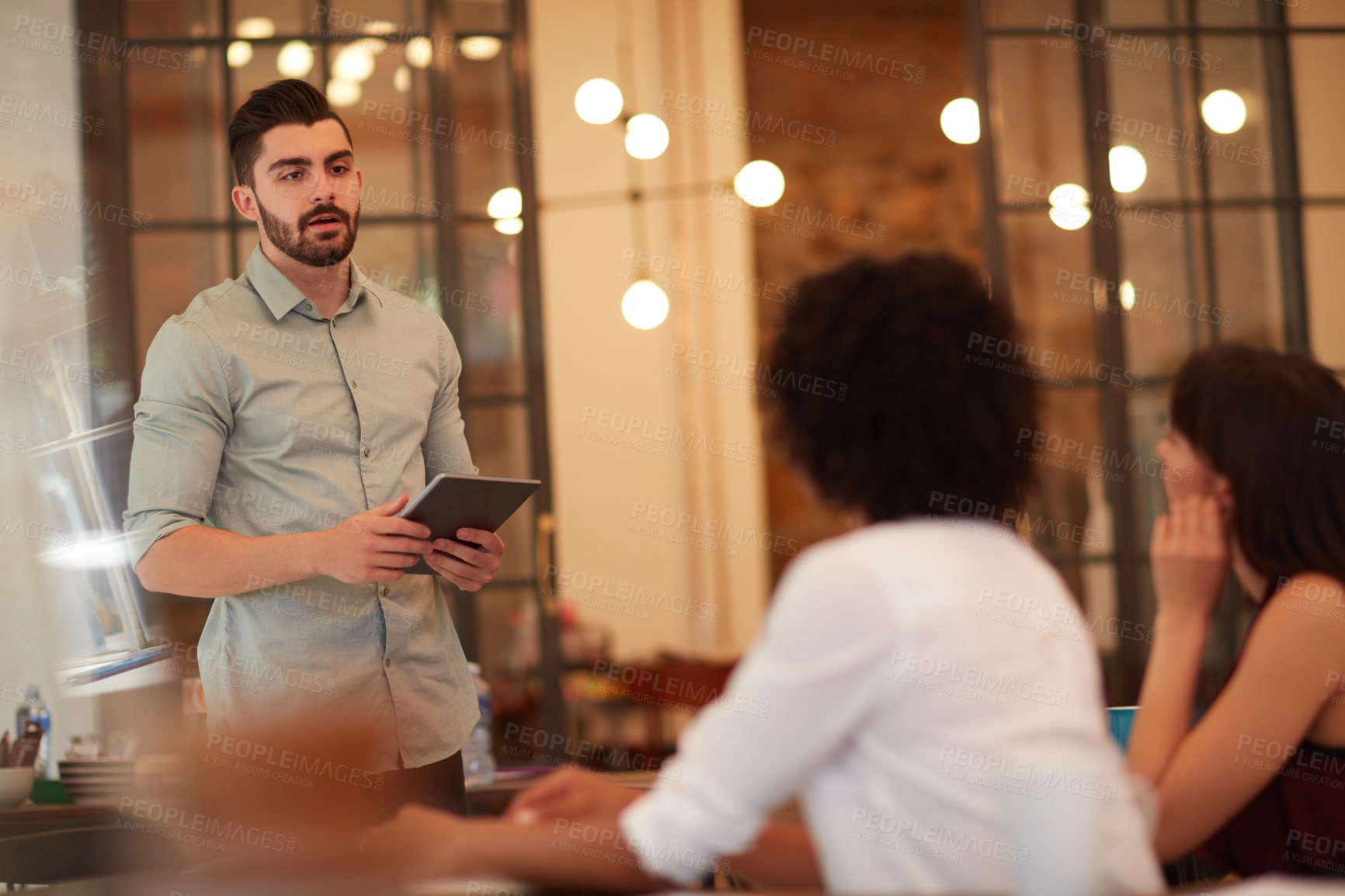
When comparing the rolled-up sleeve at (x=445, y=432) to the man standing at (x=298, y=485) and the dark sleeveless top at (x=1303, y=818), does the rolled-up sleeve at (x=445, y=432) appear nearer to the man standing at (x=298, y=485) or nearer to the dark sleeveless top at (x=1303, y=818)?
the man standing at (x=298, y=485)

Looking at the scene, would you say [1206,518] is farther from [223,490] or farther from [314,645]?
[223,490]

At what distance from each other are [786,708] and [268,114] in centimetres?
145

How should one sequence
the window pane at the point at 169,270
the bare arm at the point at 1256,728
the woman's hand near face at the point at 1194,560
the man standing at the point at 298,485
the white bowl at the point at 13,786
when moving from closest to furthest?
the bare arm at the point at 1256,728 → the woman's hand near face at the point at 1194,560 → the man standing at the point at 298,485 → the white bowl at the point at 13,786 → the window pane at the point at 169,270

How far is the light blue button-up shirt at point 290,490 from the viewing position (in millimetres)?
1732

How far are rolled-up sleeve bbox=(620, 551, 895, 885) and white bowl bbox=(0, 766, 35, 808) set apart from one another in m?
1.86

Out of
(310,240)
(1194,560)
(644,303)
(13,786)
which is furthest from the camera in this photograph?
(644,303)

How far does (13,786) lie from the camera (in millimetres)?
2199

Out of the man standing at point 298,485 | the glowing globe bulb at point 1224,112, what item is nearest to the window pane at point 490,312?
the man standing at point 298,485

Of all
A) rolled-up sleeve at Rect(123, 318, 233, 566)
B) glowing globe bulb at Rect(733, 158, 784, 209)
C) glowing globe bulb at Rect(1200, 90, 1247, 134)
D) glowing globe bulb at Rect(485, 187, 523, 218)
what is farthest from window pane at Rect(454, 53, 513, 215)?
glowing globe bulb at Rect(1200, 90, 1247, 134)

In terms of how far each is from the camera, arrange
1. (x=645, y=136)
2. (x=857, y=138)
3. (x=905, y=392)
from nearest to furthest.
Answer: (x=905, y=392), (x=645, y=136), (x=857, y=138)

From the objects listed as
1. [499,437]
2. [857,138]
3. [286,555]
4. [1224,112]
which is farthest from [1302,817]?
[857,138]

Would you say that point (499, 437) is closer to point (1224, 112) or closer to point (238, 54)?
point (238, 54)

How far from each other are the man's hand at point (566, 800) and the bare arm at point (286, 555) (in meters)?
0.58

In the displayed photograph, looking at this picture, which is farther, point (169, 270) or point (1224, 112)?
point (1224, 112)
